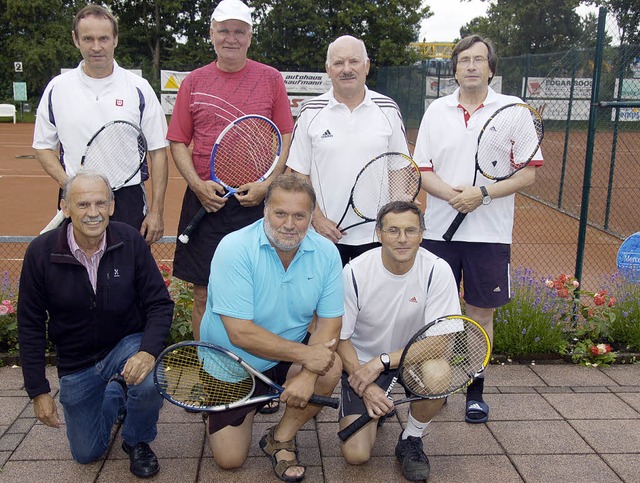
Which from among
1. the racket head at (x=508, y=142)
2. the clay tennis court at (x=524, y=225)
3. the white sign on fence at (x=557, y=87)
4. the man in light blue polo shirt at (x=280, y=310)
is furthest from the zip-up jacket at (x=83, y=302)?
the white sign on fence at (x=557, y=87)

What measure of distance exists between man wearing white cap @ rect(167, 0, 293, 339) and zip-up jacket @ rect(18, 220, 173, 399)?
0.73 m

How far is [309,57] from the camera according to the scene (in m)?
32.0

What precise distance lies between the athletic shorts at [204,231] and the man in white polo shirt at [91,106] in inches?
7.9

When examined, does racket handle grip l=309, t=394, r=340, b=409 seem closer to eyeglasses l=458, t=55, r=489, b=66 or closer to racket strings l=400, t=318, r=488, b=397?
racket strings l=400, t=318, r=488, b=397

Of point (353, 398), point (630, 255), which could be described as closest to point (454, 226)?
point (353, 398)

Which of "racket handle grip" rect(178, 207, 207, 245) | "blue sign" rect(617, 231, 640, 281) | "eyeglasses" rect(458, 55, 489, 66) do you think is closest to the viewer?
"eyeglasses" rect(458, 55, 489, 66)

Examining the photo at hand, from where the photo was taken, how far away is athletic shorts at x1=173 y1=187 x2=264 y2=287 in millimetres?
4020

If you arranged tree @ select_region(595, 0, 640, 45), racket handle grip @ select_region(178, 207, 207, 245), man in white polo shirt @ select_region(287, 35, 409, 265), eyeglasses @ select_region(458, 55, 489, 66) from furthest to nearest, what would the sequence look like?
tree @ select_region(595, 0, 640, 45) < racket handle grip @ select_region(178, 207, 207, 245) < man in white polo shirt @ select_region(287, 35, 409, 265) < eyeglasses @ select_region(458, 55, 489, 66)

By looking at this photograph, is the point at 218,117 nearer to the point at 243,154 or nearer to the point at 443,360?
the point at 243,154

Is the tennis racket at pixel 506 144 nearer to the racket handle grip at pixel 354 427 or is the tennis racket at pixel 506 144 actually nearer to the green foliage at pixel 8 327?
the racket handle grip at pixel 354 427

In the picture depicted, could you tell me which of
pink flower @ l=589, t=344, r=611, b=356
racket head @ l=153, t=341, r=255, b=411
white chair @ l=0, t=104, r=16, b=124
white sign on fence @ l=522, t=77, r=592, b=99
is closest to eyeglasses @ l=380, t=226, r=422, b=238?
racket head @ l=153, t=341, r=255, b=411

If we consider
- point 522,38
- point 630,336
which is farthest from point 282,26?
point 630,336

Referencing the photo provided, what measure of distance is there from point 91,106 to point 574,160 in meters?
13.1

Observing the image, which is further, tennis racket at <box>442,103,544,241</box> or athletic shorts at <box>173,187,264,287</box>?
athletic shorts at <box>173,187,264,287</box>
